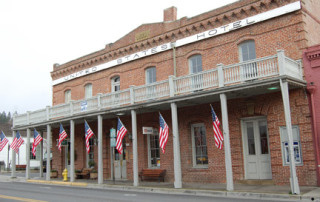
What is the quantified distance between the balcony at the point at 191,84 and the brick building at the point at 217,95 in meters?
0.05

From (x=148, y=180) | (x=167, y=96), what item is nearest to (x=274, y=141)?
(x=167, y=96)

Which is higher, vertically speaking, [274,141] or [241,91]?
[241,91]

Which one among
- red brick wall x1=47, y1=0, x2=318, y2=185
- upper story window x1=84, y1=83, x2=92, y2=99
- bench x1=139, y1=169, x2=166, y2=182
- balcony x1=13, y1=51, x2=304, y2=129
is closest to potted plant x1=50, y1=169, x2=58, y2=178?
red brick wall x1=47, y1=0, x2=318, y2=185

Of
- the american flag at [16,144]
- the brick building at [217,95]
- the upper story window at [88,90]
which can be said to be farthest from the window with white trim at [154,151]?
the american flag at [16,144]

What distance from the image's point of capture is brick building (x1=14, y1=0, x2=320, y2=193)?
1400cm

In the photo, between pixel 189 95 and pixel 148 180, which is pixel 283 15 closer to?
pixel 189 95

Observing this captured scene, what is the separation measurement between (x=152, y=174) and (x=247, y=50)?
332 inches

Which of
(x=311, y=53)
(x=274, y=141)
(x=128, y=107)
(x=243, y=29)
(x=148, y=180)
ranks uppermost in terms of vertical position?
(x=243, y=29)

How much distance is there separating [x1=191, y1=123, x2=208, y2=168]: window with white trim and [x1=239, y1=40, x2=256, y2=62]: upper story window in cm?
422

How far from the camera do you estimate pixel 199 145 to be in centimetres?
1809

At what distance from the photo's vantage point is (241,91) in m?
14.3

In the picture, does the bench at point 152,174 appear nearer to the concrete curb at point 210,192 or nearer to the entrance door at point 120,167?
the entrance door at point 120,167

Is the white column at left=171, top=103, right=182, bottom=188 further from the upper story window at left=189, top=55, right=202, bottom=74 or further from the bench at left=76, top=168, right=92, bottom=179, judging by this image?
the bench at left=76, top=168, right=92, bottom=179

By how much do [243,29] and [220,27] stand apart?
4.23ft
